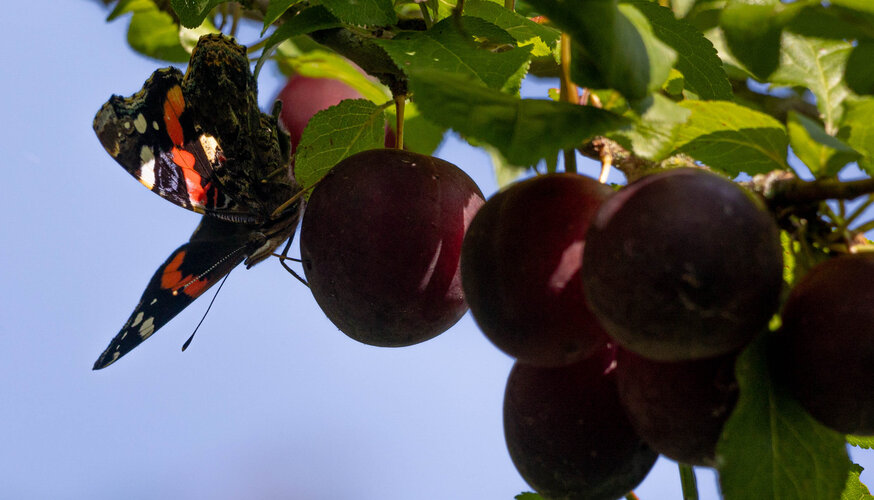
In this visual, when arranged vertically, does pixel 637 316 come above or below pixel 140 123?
above

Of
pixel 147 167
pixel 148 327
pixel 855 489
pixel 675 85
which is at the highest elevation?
pixel 675 85

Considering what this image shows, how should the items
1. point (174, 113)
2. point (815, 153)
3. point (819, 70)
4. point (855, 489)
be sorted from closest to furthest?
point (815, 153) < point (819, 70) < point (855, 489) < point (174, 113)

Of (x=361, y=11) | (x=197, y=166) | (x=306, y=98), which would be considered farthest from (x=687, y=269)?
(x=306, y=98)

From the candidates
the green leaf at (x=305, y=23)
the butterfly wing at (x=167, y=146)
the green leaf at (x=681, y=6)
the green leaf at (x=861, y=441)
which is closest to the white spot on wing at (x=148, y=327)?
the butterfly wing at (x=167, y=146)

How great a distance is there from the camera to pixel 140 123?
1.30 metres

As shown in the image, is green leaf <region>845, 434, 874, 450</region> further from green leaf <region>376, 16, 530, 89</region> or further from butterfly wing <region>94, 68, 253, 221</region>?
butterfly wing <region>94, 68, 253, 221</region>

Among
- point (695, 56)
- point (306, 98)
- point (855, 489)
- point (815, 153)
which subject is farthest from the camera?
point (306, 98)

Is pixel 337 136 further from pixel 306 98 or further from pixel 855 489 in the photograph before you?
pixel 855 489

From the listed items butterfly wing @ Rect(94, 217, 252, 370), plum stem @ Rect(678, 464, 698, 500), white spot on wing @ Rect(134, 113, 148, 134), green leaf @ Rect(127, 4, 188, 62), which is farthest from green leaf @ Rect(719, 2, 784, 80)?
green leaf @ Rect(127, 4, 188, 62)

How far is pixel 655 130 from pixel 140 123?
0.91 metres

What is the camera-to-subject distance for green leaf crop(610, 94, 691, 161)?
2.12ft

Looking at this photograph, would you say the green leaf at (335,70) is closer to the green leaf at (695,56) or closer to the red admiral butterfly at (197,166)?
the red admiral butterfly at (197,166)

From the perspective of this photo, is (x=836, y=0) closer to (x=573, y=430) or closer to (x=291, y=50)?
(x=573, y=430)

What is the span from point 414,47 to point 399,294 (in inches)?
10.6
